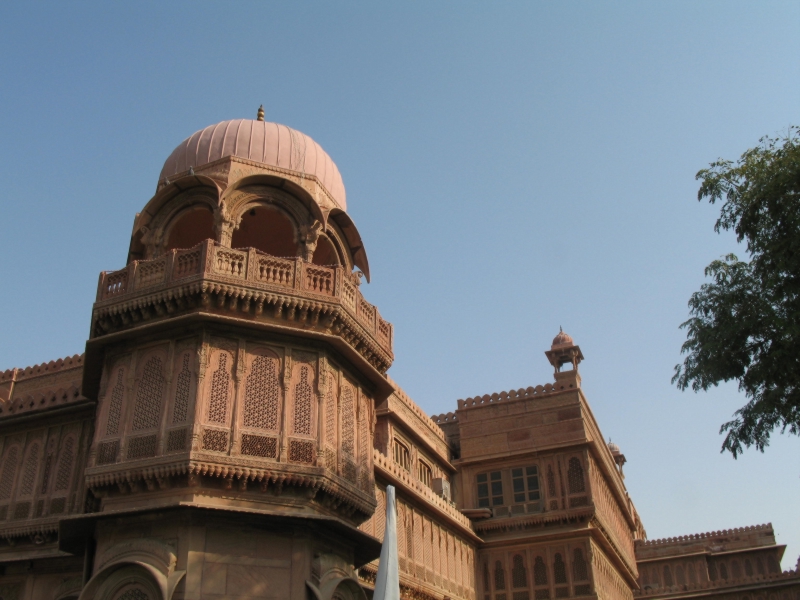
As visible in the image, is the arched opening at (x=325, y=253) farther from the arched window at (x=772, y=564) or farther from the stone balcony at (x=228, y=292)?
the arched window at (x=772, y=564)

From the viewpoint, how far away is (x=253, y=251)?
46.3 ft

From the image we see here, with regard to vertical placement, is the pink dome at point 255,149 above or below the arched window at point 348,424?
above

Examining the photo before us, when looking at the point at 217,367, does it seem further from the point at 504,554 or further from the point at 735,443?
the point at 504,554

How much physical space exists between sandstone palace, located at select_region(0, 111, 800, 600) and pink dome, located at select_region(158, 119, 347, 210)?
0.04 metres

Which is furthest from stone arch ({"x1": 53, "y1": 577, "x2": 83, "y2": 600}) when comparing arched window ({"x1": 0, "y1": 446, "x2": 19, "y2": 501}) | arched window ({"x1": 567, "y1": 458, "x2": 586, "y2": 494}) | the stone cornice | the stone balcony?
arched window ({"x1": 567, "y1": 458, "x2": 586, "y2": 494})

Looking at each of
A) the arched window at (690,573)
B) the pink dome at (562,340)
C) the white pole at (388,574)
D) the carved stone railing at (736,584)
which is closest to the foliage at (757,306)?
the white pole at (388,574)

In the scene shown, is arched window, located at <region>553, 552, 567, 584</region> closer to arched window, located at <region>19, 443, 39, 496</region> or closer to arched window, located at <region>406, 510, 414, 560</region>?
arched window, located at <region>406, 510, 414, 560</region>

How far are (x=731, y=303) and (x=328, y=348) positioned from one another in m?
6.62

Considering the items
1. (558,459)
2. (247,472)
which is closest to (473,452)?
(558,459)

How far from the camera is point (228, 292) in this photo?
13.5 meters

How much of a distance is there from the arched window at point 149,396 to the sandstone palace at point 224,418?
1.0 inches

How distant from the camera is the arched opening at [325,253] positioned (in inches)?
654

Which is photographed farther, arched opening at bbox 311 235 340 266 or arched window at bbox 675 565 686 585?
arched window at bbox 675 565 686 585

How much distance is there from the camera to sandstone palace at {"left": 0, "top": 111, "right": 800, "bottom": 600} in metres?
12.3
